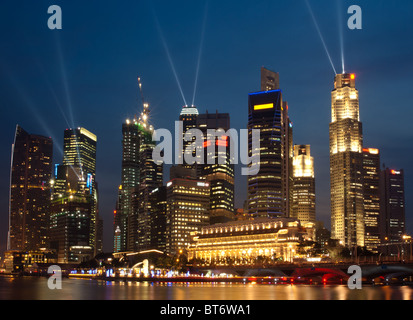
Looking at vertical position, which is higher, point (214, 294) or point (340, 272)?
point (340, 272)

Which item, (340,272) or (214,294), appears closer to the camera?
(214,294)

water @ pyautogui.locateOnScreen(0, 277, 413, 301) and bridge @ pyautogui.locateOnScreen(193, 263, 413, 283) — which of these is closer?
water @ pyautogui.locateOnScreen(0, 277, 413, 301)

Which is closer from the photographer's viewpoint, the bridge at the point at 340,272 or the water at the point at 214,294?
the water at the point at 214,294
